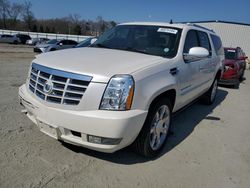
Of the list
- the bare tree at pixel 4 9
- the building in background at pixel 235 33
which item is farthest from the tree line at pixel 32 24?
the building in background at pixel 235 33

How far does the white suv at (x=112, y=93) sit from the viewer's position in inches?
106

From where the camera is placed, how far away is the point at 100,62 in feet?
9.98

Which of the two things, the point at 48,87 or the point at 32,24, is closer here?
the point at 48,87

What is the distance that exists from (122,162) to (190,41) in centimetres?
246

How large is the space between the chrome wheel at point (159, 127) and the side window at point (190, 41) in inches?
44.5

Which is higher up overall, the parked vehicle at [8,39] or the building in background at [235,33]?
the building in background at [235,33]

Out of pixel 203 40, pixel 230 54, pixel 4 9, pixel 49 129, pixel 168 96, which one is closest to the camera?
pixel 49 129

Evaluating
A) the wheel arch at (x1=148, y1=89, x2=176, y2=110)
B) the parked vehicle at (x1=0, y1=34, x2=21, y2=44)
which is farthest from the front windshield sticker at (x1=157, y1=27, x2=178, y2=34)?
the parked vehicle at (x1=0, y1=34, x2=21, y2=44)

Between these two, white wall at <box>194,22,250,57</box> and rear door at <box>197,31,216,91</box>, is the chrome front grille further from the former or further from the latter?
white wall at <box>194,22,250,57</box>

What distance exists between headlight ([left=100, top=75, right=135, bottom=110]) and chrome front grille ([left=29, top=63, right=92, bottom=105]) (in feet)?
0.81

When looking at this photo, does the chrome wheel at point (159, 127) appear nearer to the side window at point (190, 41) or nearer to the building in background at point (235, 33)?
the side window at point (190, 41)

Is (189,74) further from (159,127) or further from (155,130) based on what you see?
(155,130)

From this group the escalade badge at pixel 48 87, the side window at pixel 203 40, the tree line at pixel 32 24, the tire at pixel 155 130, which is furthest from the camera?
the tree line at pixel 32 24

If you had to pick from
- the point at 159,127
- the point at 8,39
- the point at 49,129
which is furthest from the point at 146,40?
→ the point at 8,39
